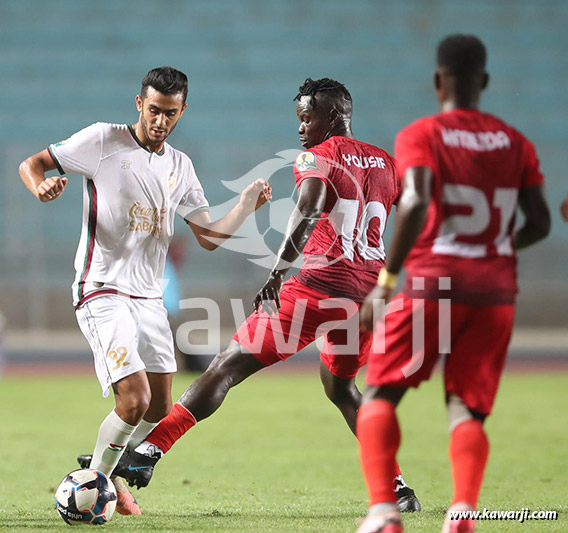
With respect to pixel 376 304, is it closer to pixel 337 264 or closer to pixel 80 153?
pixel 337 264

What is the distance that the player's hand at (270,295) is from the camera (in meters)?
5.21

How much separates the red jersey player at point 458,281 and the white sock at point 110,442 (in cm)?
171

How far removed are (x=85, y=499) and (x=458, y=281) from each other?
7.84 feet

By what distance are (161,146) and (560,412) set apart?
7323 mm

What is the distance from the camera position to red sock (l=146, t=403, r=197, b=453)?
216 inches

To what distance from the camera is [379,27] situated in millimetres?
23031

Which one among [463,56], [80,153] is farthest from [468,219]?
[80,153]

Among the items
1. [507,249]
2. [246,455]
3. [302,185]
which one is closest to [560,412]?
[246,455]

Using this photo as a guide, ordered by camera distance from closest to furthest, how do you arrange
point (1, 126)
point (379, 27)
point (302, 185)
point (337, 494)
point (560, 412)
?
1. point (302, 185)
2. point (337, 494)
3. point (560, 412)
4. point (1, 126)
5. point (379, 27)

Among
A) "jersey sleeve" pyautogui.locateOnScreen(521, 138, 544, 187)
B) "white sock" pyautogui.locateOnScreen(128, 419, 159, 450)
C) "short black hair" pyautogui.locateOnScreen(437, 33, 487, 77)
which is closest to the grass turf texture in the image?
"white sock" pyautogui.locateOnScreen(128, 419, 159, 450)

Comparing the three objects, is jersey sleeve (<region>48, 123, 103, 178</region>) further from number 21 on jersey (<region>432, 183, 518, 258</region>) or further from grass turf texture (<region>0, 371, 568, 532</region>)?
number 21 on jersey (<region>432, 183, 518, 258</region>)

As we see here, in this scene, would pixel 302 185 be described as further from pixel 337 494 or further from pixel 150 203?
pixel 337 494

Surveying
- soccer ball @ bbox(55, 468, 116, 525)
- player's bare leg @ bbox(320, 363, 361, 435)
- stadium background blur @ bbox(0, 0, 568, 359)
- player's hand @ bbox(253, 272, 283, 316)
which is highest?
stadium background blur @ bbox(0, 0, 568, 359)

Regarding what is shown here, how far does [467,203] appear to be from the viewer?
12.8ft
